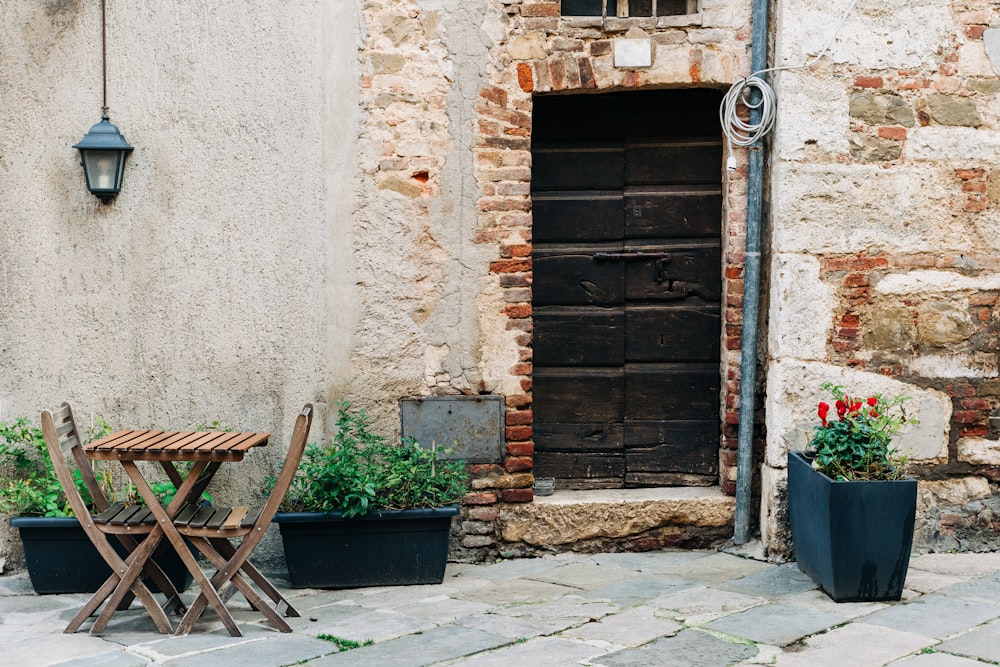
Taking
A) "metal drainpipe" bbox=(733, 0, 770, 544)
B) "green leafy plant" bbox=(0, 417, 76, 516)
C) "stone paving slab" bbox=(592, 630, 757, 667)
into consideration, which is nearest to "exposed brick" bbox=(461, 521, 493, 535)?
"metal drainpipe" bbox=(733, 0, 770, 544)

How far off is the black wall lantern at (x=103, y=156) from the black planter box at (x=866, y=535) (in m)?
3.35

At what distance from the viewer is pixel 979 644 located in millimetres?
3600

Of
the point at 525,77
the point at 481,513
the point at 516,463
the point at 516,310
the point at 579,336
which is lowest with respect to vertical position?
the point at 481,513

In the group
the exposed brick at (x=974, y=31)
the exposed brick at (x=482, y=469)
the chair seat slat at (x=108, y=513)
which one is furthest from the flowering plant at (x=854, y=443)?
the chair seat slat at (x=108, y=513)

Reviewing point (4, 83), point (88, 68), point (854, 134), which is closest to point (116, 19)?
point (88, 68)

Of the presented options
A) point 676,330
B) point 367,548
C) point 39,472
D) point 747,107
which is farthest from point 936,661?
point 39,472

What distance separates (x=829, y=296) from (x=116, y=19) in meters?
3.48

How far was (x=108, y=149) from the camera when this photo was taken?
4.86 meters

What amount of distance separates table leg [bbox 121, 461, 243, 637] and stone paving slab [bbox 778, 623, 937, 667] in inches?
76.4

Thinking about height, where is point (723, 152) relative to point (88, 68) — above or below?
below

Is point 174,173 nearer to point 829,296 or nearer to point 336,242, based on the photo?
point 336,242

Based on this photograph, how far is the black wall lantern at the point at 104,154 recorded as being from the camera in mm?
4867

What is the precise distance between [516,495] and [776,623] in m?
1.48

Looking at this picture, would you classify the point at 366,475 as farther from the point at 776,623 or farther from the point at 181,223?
the point at 776,623
